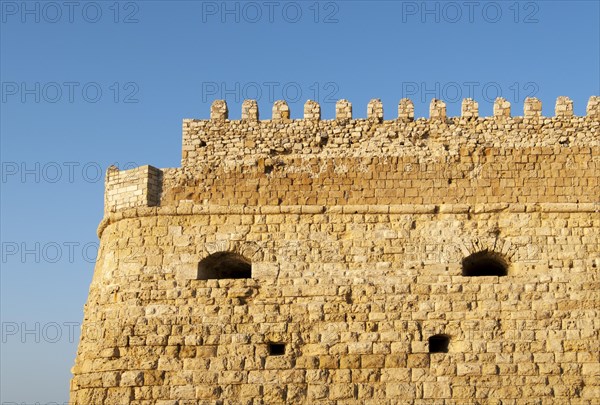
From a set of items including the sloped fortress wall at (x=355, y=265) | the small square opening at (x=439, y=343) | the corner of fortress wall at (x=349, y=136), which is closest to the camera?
the sloped fortress wall at (x=355, y=265)

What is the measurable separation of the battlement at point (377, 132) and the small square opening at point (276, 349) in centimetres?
295

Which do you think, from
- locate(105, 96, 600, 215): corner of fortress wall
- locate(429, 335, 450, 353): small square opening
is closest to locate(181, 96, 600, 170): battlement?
locate(105, 96, 600, 215): corner of fortress wall

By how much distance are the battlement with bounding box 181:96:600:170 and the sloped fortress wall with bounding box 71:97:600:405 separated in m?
0.02

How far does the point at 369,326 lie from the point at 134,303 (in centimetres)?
334

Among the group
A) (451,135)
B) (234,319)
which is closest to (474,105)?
(451,135)

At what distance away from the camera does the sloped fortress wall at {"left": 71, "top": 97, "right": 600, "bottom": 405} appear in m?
12.0

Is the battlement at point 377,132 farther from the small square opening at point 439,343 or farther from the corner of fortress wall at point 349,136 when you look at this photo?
the small square opening at point 439,343

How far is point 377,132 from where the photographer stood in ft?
44.9

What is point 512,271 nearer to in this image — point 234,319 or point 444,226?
point 444,226

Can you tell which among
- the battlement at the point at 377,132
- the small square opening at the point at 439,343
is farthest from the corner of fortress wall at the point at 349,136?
the small square opening at the point at 439,343

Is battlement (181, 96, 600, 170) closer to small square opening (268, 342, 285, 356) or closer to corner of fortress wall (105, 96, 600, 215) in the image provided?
corner of fortress wall (105, 96, 600, 215)

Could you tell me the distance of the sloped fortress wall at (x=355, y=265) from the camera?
11992mm

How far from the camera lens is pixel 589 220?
12.7 meters

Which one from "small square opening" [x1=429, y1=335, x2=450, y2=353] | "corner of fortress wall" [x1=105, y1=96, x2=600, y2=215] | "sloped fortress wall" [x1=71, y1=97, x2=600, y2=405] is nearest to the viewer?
"sloped fortress wall" [x1=71, y1=97, x2=600, y2=405]
